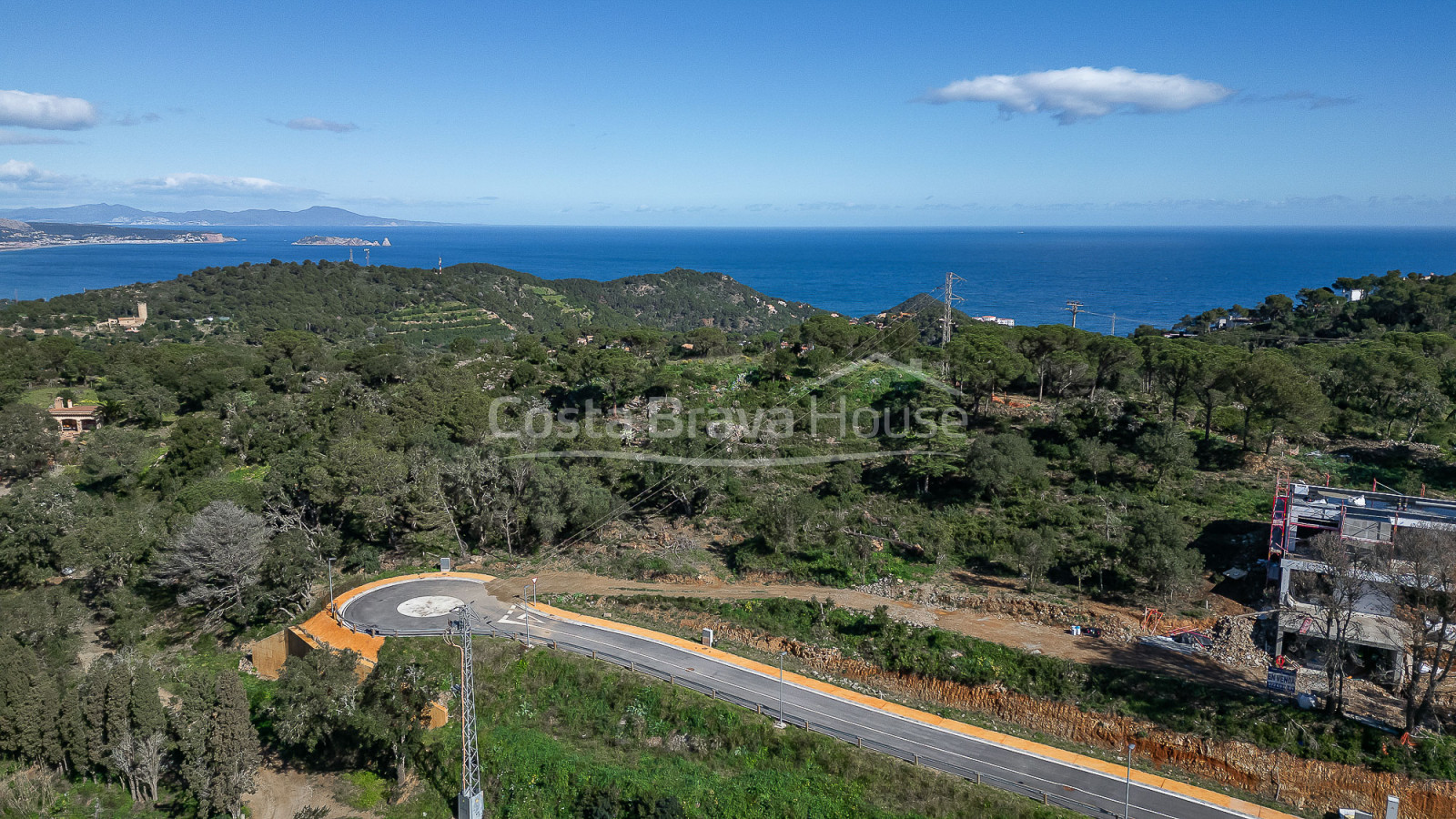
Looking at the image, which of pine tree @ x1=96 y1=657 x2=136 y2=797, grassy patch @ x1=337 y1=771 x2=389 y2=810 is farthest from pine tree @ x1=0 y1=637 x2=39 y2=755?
grassy patch @ x1=337 y1=771 x2=389 y2=810

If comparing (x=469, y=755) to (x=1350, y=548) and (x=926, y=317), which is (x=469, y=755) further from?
(x=926, y=317)

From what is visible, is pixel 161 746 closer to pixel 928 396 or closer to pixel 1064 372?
pixel 928 396

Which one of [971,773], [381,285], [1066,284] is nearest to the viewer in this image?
[971,773]

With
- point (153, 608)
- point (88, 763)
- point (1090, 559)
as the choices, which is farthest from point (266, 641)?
point (1090, 559)

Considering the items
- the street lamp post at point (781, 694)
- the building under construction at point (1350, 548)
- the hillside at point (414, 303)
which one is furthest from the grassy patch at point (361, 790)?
the hillside at point (414, 303)

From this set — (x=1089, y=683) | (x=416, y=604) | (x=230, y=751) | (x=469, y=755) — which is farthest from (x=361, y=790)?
(x=1089, y=683)

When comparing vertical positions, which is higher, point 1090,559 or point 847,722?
point 1090,559

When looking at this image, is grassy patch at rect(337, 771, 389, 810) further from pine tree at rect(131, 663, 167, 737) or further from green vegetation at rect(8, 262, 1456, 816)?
pine tree at rect(131, 663, 167, 737)
